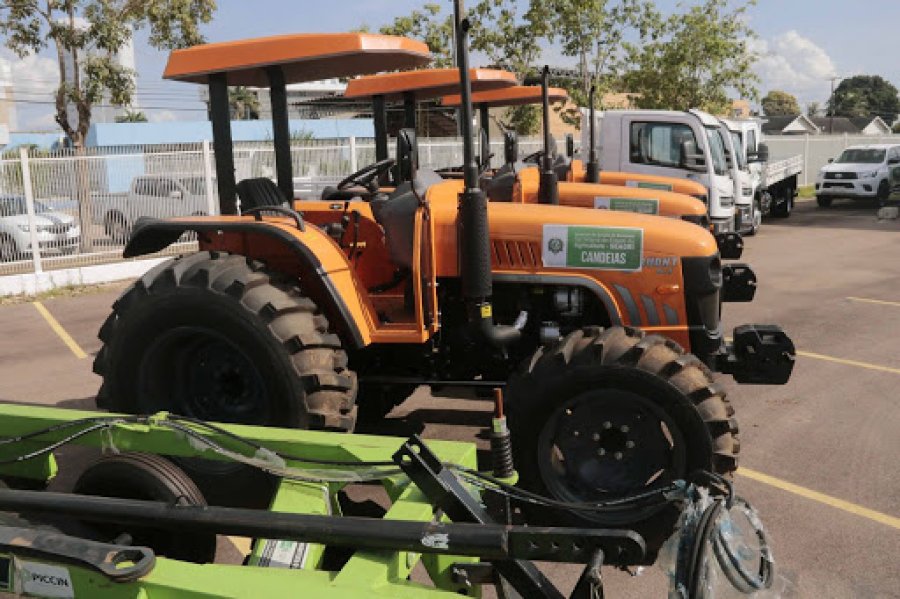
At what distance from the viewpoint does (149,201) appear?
521 inches

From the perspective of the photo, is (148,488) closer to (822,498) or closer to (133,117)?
(822,498)

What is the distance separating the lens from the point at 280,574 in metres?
2.37

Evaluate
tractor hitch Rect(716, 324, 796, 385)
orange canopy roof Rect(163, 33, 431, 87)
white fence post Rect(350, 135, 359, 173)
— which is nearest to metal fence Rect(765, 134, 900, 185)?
white fence post Rect(350, 135, 359, 173)

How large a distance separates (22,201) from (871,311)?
36.8ft

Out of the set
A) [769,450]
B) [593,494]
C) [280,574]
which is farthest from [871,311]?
[280,574]

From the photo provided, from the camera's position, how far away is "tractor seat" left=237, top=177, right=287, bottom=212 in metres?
4.56

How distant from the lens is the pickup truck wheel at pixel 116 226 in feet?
42.2

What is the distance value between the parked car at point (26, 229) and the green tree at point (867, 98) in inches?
4348

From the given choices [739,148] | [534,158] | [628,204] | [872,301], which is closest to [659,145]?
[534,158]

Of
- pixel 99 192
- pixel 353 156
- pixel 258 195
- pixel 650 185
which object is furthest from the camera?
pixel 353 156

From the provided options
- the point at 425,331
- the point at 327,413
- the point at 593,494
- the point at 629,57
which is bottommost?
the point at 593,494

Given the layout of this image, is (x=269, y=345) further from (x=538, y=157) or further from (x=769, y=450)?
(x=538, y=157)

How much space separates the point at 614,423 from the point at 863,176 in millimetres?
21333

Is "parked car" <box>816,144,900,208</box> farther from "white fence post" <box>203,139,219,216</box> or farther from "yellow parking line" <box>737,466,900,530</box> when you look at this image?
"yellow parking line" <box>737,466,900,530</box>
